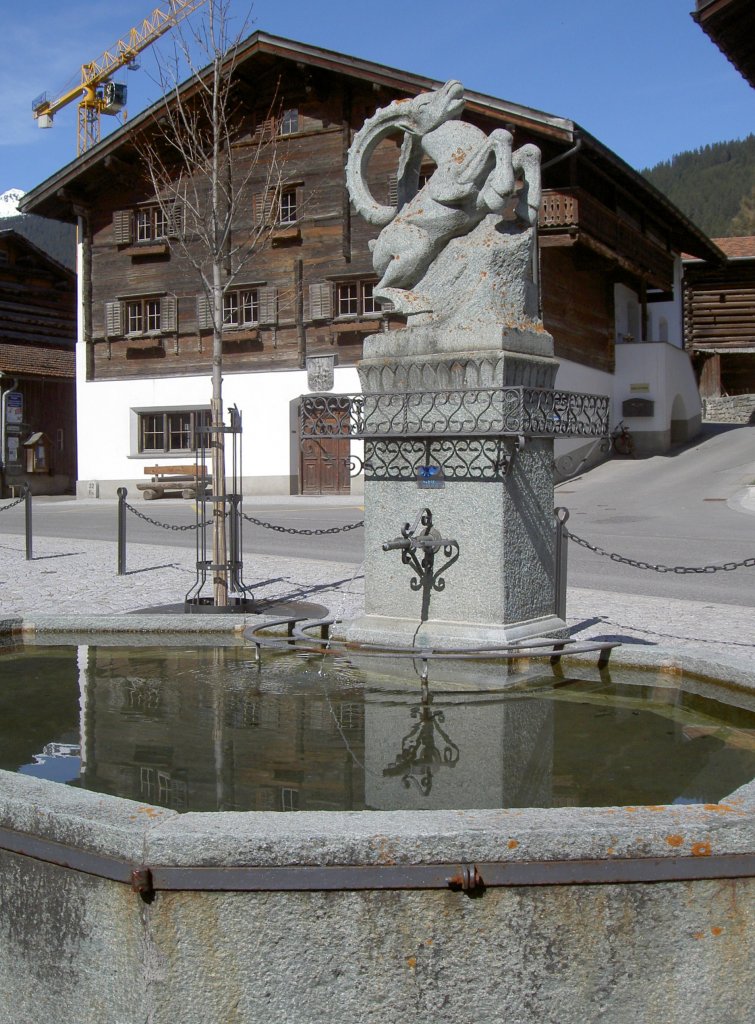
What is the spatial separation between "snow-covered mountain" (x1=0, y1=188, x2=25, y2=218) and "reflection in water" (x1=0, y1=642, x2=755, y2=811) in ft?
171

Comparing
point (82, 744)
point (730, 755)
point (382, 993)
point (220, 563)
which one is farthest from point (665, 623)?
point (382, 993)

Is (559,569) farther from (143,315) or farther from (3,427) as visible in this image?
(3,427)

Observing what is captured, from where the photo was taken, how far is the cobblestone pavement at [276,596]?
7.99 metres

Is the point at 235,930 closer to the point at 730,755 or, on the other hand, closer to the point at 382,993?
the point at 382,993

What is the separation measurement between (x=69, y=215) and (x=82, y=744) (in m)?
30.4

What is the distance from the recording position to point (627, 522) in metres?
18.1

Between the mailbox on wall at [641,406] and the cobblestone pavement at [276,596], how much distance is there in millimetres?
18044

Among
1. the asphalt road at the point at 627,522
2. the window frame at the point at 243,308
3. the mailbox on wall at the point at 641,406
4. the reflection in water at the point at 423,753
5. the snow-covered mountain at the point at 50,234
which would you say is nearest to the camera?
the reflection in water at the point at 423,753

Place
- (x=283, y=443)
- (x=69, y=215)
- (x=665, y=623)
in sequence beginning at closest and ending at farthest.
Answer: (x=665, y=623), (x=283, y=443), (x=69, y=215)

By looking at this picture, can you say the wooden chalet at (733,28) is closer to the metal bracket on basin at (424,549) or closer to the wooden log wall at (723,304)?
the metal bracket on basin at (424,549)

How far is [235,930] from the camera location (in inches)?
100

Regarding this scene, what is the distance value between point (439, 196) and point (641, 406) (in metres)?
25.4

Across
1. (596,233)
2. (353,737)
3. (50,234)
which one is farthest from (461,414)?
(50,234)

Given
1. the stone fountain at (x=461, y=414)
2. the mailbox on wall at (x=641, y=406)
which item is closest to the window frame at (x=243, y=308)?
the mailbox on wall at (x=641, y=406)
